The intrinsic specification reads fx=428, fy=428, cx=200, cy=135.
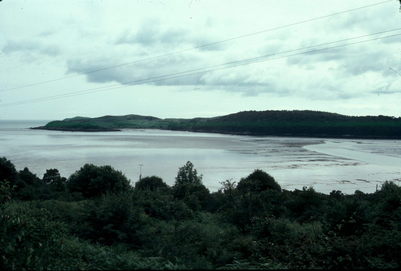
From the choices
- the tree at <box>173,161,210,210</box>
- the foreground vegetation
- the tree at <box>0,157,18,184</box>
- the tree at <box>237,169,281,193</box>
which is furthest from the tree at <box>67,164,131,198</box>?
the foreground vegetation

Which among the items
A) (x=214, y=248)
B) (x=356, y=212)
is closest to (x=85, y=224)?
(x=214, y=248)

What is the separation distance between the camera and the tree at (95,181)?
38.9 m

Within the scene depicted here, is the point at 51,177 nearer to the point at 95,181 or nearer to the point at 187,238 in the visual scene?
the point at 95,181

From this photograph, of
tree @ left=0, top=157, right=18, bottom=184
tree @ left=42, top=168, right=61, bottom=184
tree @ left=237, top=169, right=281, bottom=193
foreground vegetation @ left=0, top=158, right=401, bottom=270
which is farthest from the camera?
tree @ left=42, top=168, right=61, bottom=184

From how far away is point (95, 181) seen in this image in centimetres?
3925

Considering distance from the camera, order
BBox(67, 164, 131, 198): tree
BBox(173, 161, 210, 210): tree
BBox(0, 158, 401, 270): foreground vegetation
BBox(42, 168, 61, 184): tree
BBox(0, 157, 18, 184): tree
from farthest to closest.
A: 1. BBox(42, 168, 61, 184): tree
2. BBox(0, 157, 18, 184): tree
3. BBox(67, 164, 131, 198): tree
4. BBox(173, 161, 210, 210): tree
5. BBox(0, 158, 401, 270): foreground vegetation

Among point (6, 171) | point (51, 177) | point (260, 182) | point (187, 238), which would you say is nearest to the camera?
point (187, 238)

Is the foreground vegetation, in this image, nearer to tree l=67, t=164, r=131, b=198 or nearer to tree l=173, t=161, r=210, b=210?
tree l=173, t=161, r=210, b=210

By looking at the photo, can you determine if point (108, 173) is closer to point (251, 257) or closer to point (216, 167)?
point (251, 257)

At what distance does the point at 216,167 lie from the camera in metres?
75.8

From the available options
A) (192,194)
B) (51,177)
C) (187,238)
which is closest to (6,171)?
(51,177)

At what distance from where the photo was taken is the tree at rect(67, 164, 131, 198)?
38938 mm

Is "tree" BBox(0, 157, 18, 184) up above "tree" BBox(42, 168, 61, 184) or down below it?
above

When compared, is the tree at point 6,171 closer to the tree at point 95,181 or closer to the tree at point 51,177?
the tree at point 51,177
